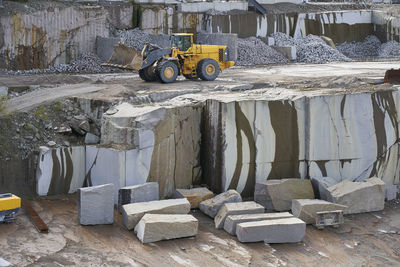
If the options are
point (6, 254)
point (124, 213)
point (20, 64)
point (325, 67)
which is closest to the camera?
point (6, 254)

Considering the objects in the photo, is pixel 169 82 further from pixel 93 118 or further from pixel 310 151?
pixel 310 151

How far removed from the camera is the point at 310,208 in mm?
12906

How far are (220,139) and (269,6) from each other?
1815 cm

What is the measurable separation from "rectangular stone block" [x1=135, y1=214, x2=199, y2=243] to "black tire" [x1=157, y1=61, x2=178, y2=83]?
7.62 meters

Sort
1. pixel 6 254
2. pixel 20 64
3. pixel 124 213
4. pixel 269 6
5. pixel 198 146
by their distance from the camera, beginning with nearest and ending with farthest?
pixel 6 254 < pixel 124 213 < pixel 198 146 < pixel 20 64 < pixel 269 6

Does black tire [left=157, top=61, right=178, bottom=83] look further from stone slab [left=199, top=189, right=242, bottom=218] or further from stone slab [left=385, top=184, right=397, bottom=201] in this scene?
stone slab [left=385, top=184, right=397, bottom=201]

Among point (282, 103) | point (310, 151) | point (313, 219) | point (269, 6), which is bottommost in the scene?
point (313, 219)

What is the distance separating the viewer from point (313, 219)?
12930 mm

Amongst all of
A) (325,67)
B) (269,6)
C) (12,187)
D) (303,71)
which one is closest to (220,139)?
(12,187)

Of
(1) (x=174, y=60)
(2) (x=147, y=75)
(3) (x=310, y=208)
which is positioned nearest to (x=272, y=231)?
(3) (x=310, y=208)

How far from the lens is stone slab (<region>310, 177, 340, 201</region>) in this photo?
548 inches

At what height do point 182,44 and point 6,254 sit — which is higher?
point 182,44

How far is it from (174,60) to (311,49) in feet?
34.7

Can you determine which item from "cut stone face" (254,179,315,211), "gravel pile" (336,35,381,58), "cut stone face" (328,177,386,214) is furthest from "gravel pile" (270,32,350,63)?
"cut stone face" (254,179,315,211)
